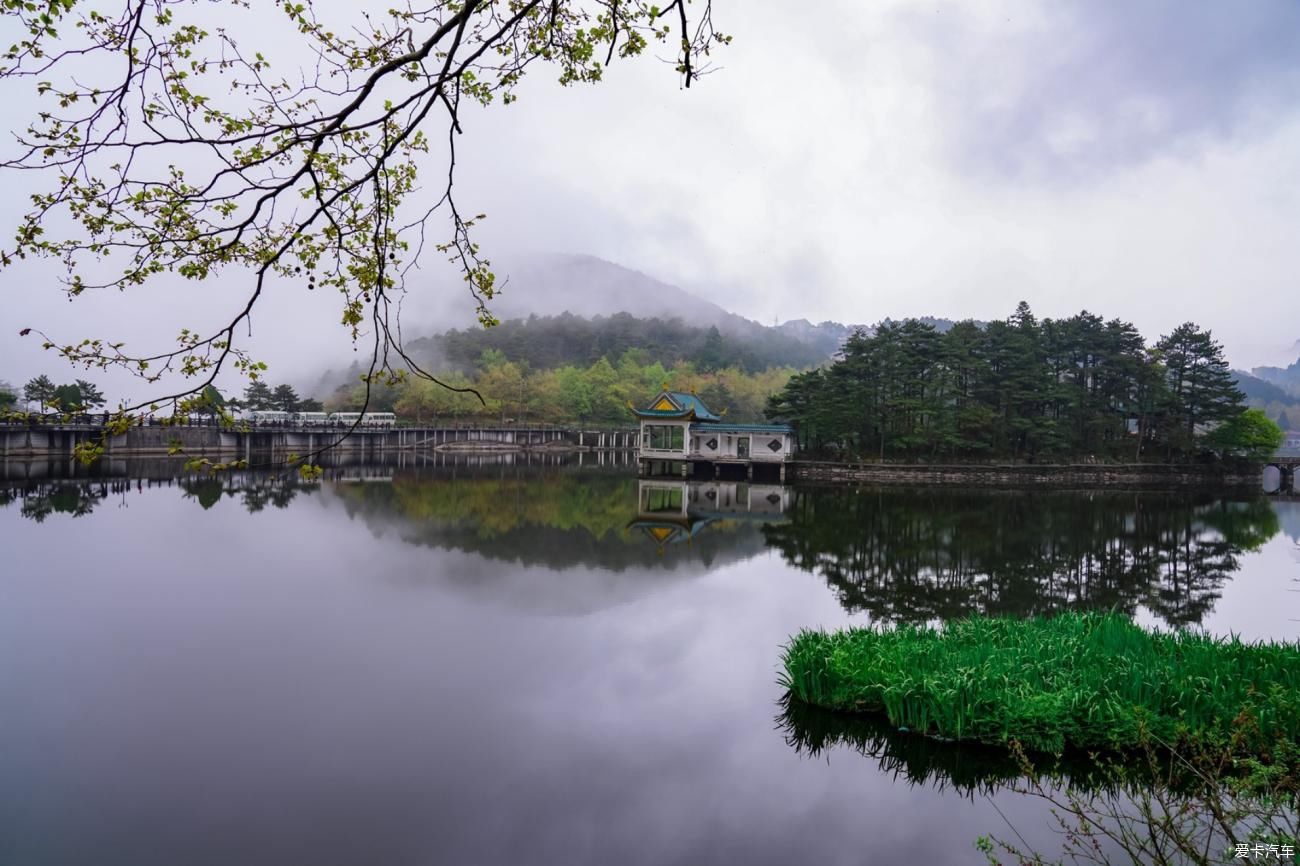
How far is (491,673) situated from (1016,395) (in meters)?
33.0

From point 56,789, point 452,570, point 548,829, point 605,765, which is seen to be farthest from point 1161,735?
point 452,570

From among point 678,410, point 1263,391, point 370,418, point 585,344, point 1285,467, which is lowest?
point 1285,467

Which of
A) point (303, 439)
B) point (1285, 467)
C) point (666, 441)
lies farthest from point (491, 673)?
point (303, 439)

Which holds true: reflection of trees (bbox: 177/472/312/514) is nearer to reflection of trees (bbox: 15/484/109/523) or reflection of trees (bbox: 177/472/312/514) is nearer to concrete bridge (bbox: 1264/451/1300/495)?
reflection of trees (bbox: 15/484/109/523)

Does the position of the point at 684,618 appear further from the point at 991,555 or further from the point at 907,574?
the point at 991,555

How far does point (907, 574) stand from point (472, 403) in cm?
6019

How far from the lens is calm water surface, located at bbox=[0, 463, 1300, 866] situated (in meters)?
5.25

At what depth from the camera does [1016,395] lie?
34938 mm

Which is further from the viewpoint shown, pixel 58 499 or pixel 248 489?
pixel 248 489

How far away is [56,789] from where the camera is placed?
18.3 ft

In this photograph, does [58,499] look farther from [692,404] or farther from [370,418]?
[370,418]

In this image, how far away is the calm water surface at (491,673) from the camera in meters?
5.25

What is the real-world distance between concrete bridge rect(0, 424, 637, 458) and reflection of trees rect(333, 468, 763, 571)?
585 centimetres

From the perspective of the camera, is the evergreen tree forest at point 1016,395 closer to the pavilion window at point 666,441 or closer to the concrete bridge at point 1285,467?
the concrete bridge at point 1285,467
